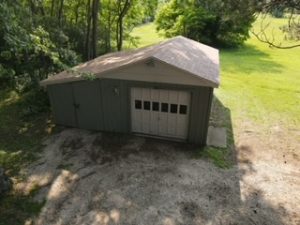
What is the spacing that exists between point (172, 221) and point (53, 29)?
1014cm

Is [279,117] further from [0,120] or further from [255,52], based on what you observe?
[255,52]

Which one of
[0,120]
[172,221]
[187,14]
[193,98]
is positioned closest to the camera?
[172,221]

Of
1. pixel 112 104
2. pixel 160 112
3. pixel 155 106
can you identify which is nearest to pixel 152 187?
pixel 160 112

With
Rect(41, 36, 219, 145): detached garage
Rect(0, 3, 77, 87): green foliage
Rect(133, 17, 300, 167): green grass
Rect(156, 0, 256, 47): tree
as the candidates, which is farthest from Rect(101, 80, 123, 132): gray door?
Rect(156, 0, 256, 47): tree

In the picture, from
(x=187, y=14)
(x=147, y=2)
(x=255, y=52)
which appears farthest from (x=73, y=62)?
(x=255, y=52)

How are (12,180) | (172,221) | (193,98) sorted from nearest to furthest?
(172,221)
(12,180)
(193,98)

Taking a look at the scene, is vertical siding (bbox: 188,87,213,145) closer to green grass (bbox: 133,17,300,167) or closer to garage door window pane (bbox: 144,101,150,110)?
green grass (bbox: 133,17,300,167)

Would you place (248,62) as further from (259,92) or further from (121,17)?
(121,17)

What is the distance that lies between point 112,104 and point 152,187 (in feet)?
12.2

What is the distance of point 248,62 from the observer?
81.1 feet

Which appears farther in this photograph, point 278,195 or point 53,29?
point 53,29

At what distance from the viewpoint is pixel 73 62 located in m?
12.4

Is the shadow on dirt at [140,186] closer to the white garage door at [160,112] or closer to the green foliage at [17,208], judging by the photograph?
the green foliage at [17,208]

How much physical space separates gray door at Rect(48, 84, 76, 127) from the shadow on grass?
14808mm
